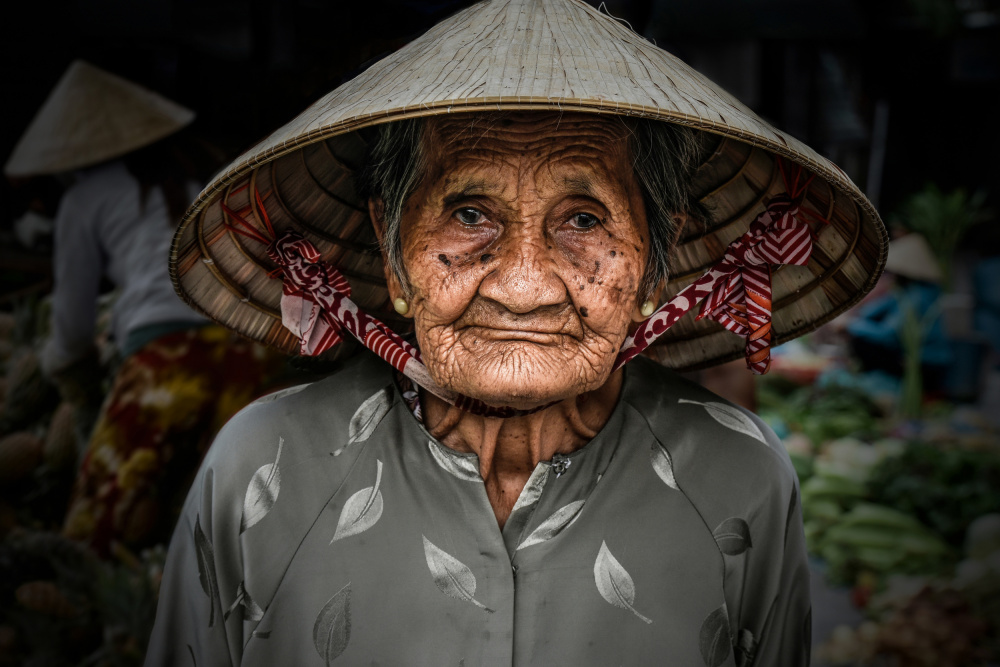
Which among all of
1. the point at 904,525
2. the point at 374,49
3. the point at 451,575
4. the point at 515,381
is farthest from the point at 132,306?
the point at 904,525

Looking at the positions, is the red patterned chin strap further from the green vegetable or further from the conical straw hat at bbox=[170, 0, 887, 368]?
the green vegetable

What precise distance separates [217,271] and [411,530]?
2.26ft

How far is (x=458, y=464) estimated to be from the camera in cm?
138

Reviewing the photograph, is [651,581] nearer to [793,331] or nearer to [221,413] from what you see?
[793,331]

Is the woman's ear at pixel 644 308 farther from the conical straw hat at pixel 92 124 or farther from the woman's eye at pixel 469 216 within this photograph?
the conical straw hat at pixel 92 124

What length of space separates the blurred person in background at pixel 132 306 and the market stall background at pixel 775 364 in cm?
14

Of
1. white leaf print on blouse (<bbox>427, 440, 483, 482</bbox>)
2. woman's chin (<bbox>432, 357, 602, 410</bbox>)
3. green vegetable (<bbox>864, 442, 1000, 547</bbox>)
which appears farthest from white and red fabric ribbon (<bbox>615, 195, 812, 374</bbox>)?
green vegetable (<bbox>864, 442, 1000, 547</bbox>)

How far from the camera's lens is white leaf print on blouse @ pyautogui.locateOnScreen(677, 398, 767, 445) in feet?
5.12

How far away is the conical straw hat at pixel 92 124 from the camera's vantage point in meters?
2.83

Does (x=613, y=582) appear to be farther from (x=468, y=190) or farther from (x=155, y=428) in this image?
(x=155, y=428)

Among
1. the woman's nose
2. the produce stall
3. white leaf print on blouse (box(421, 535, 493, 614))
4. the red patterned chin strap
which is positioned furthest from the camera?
the produce stall

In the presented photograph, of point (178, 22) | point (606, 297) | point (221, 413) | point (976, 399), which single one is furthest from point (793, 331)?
point (976, 399)

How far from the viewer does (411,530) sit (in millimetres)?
1356

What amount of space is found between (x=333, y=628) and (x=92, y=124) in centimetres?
237
